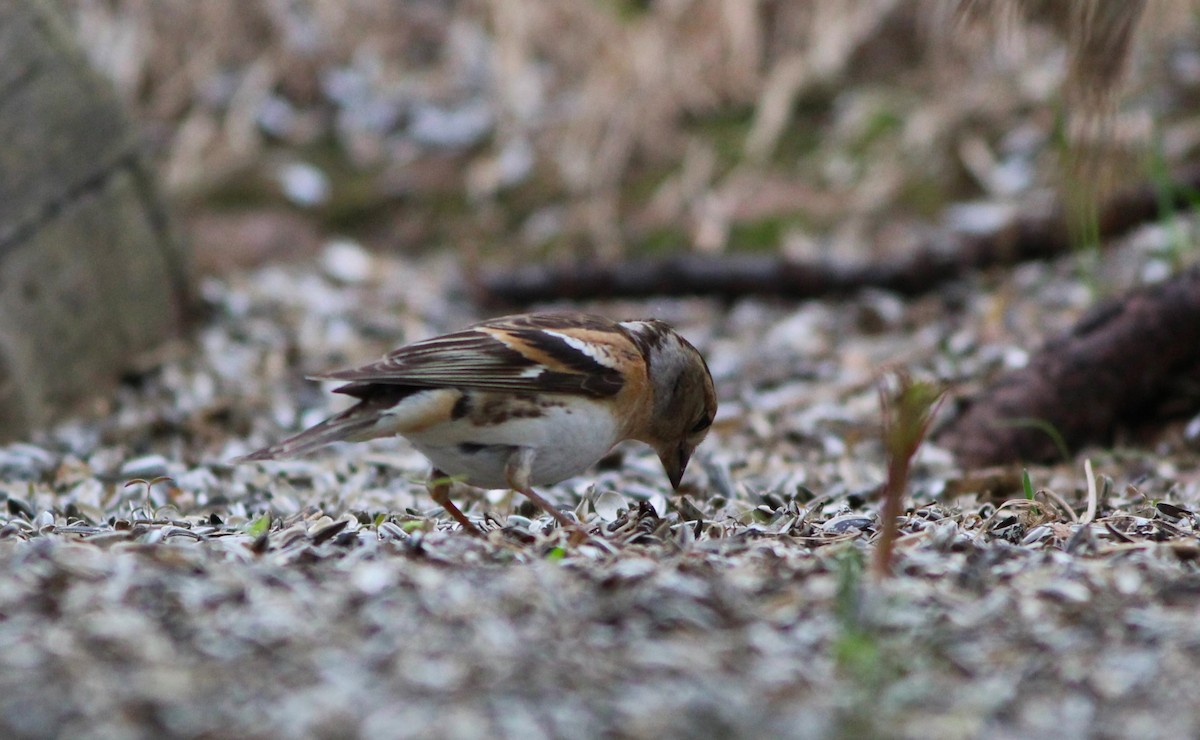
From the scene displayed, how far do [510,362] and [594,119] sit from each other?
18.8 feet

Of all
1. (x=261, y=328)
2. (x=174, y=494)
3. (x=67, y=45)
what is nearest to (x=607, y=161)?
(x=261, y=328)

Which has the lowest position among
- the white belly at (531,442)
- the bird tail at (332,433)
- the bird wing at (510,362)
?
the white belly at (531,442)

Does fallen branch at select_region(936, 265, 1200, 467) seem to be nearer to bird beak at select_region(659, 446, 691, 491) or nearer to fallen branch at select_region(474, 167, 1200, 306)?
bird beak at select_region(659, 446, 691, 491)

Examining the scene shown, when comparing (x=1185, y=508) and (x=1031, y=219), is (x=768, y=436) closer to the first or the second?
(x=1185, y=508)

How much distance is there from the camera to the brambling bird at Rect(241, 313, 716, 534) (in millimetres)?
3816

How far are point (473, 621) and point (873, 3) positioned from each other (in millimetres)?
8135

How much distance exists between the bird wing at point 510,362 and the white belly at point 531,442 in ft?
0.26

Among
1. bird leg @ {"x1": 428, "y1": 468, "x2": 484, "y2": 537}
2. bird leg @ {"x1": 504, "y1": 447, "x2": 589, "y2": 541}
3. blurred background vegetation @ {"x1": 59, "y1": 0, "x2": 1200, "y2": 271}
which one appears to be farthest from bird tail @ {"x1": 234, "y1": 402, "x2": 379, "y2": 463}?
blurred background vegetation @ {"x1": 59, "y1": 0, "x2": 1200, "y2": 271}

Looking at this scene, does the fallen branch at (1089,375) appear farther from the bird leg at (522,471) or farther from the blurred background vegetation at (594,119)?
the blurred background vegetation at (594,119)

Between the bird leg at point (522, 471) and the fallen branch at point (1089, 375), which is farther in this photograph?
the fallen branch at point (1089, 375)

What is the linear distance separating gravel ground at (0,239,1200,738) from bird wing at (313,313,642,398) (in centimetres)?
38

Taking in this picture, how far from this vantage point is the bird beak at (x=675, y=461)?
446 centimetres

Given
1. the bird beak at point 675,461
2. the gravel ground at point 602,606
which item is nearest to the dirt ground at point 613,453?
the gravel ground at point 602,606

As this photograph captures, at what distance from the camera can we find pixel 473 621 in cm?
271
